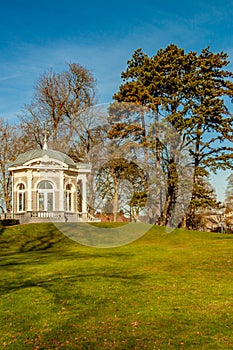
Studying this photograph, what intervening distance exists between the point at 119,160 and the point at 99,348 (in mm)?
21164

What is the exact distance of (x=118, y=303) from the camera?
26.6 feet

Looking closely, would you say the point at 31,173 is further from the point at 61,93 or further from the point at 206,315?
the point at 206,315

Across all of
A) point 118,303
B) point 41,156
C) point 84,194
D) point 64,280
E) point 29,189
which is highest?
point 41,156

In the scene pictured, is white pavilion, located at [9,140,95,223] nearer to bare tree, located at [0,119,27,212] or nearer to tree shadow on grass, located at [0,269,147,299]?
bare tree, located at [0,119,27,212]

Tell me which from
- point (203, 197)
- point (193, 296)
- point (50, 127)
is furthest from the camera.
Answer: point (50, 127)

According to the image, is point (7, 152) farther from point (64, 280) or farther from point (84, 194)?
point (64, 280)

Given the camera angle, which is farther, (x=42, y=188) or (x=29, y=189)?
(x=42, y=188)

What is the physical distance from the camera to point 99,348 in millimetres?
5848

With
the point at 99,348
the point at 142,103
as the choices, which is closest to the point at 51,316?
the point at 99,348

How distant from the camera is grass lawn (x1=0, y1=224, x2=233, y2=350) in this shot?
20.2 ft

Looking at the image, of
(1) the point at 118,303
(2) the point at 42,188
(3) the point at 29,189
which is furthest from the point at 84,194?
(1) the point at 118,303

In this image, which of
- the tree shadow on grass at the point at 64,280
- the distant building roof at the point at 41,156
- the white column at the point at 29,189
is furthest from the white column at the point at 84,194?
the tree shadow on grass at the point at 64,280

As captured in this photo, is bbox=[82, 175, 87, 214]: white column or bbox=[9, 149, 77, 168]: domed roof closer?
bbox=[9, 149, 77, 168]: domed roof

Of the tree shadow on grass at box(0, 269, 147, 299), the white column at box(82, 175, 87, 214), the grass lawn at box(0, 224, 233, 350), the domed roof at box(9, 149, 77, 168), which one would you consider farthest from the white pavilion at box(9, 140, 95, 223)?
the tree shadow on grass at box(0, 269, 147, 299)
